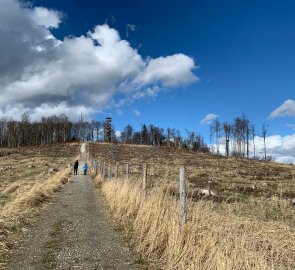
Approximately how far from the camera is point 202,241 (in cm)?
592

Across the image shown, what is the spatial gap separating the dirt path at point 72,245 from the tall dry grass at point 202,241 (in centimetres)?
47

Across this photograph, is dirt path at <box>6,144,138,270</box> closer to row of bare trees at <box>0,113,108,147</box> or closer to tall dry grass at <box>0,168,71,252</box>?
tall dry grass at <box>0,168,71,252</box>

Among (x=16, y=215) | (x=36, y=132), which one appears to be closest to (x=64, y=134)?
(x=36, y=132)

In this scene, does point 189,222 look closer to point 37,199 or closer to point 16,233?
point 16,233

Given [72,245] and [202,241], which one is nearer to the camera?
[202,241]

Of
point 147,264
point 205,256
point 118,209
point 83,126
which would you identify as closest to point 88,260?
point 147,264

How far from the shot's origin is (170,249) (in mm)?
6305

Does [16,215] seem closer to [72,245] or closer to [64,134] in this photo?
[72,245]

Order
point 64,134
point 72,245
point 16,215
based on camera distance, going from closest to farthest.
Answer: point 72,245 → point 16,215 → point 64,134

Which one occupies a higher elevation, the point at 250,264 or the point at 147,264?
the point at 250,264

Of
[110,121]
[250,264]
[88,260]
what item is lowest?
[88,260]

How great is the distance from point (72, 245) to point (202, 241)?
3.20 metres

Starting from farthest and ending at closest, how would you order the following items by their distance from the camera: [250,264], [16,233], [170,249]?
[16,233] < [170,249] < [250,264]

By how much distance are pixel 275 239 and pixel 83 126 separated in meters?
149
